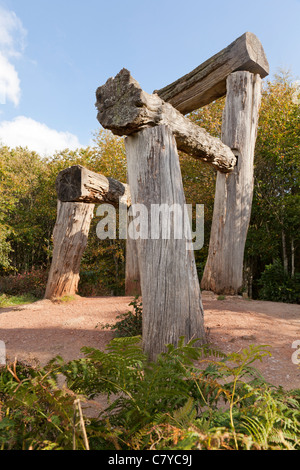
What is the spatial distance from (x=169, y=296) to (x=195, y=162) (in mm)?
7541

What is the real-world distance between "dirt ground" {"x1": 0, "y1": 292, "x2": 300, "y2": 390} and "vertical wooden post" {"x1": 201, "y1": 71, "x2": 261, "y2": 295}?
50 cm

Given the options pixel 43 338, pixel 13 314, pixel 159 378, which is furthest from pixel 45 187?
pixel 159 378

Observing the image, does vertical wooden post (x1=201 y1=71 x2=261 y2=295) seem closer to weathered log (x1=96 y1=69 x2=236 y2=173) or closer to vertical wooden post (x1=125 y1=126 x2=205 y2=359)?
weathered log (x1=96 y1=69 x2=236 y2=173)

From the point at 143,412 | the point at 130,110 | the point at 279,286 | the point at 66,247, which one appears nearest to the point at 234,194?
the point at 279,286

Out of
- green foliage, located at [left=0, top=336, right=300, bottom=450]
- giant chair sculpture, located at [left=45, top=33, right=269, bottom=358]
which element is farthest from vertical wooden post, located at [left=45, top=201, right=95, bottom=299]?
green foliage, located at [left=0, top=336, right=300, bottom=450]

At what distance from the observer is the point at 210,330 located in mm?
3680

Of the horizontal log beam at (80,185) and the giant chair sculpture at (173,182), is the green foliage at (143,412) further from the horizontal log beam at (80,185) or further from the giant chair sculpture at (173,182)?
the horizontal log beam at (80,185)

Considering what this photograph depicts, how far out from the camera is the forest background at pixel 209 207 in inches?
319

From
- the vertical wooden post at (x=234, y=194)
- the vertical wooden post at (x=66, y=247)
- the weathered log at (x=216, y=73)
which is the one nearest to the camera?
the weathered log at (x=216, y=73)

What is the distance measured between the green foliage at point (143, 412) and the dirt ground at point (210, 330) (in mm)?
1384

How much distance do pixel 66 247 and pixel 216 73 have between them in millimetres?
4839

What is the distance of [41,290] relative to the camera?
9695 millimetres

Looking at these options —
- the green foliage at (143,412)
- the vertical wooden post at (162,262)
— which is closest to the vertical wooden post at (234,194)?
the vertical wooden post at (162,262)
